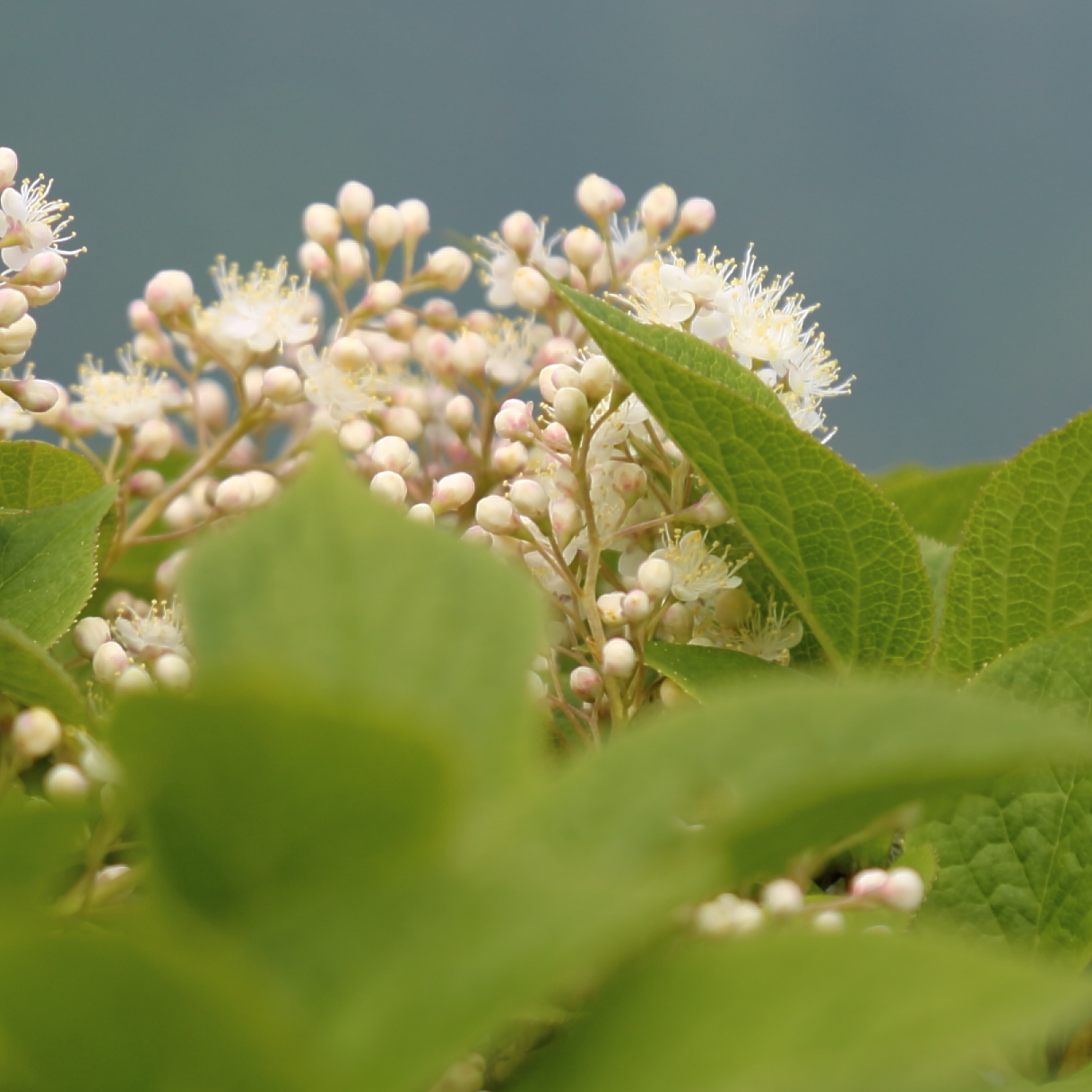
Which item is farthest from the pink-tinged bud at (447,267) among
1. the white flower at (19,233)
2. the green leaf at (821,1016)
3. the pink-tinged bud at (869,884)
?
the green leaf at (821,1016)

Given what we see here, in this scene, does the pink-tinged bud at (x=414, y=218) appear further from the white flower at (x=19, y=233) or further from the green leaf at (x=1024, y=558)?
the green leaf at (x=1024, y=558)

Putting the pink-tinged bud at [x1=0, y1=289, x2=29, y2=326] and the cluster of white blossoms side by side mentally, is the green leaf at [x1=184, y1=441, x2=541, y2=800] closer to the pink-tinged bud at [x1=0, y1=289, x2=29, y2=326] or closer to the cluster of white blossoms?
the cluster of white blossoms

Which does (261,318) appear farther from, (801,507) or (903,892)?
(903,892)

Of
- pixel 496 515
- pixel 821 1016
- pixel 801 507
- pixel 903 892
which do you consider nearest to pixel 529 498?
pixel 496 515

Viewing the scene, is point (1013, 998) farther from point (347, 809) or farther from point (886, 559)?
point (886, 559)

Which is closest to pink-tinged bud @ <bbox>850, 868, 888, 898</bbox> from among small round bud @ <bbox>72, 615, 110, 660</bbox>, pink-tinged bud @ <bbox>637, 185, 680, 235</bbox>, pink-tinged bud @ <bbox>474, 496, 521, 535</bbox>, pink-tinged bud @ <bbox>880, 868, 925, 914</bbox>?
pink-tinged bud @ <bbox>880, 868, 925, 914</bbox>

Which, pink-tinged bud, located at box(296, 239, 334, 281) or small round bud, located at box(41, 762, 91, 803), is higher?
pink-tinged bud, located at box(296, 239, 334, 281)

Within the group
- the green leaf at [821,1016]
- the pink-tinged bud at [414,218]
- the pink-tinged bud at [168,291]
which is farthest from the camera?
the pink-tinged bud at [414,218]

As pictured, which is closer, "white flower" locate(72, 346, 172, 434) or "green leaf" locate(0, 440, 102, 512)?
"green leaf" locate(0, 440, 102, 512)
